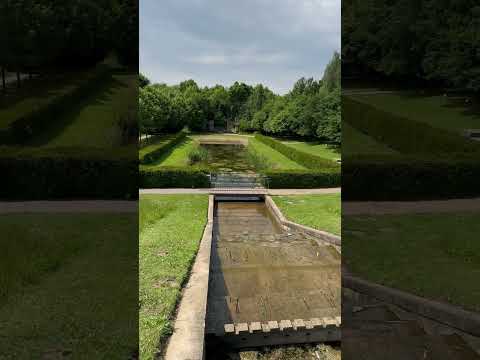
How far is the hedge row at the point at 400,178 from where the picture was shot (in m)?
1.22

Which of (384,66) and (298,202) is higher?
(384,66)

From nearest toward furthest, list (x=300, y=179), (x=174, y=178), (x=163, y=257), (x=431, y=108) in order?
(x=431, y=108) < (x=163, y=257) < (x=174, y=178) < (x=300, y=179)

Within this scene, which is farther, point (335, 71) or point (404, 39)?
point (335, 71)

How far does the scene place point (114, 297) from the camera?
5.42 ft

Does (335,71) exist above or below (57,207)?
above

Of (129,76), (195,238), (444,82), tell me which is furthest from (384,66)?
(195,238)

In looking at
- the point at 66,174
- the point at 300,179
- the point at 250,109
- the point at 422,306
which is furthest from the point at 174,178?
the point at 250,109

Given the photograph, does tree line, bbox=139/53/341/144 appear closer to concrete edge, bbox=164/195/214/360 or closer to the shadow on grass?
concrete edge, bbox=164/195/214/360

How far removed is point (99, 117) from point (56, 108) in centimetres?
20

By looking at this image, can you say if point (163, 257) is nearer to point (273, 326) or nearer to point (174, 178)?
point (273, 326)

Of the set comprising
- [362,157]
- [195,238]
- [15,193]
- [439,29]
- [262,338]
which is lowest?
[262,338]

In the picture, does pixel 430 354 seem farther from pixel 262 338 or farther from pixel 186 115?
→ pixel 186 115

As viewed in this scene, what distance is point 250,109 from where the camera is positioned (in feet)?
170

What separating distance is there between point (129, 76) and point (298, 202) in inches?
334
